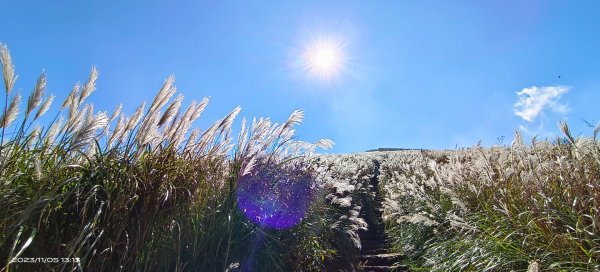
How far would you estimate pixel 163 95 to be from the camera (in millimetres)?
3084

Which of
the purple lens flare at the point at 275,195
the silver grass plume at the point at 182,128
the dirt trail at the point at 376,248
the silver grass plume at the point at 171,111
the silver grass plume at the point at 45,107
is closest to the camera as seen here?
the silver grass plume at the point at 45,107

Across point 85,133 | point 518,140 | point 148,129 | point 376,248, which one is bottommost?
point 85,133

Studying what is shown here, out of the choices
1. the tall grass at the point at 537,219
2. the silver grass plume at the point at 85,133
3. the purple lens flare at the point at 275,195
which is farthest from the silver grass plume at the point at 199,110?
the tall grass at the point at 537,219

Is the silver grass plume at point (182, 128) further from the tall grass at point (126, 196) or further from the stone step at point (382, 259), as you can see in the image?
the stone step at point (382, 259)

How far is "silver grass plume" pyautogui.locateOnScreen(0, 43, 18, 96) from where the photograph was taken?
2.42 m

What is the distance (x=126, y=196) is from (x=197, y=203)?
642 millimetres

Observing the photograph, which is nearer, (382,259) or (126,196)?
(126,196)

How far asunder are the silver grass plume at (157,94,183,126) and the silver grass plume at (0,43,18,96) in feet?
3.14

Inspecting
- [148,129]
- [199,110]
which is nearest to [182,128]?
[199,110]

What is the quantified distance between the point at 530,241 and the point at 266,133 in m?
2.43

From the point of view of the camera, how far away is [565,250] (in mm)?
2918

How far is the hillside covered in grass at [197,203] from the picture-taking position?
8.49 ft

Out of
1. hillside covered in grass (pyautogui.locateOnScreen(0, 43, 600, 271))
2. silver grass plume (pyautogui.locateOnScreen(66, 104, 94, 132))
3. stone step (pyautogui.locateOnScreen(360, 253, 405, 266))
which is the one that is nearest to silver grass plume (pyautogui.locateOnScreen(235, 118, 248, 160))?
hillside covered in grass (pyautogui.locateOnScreen(0, 43, 600, 271))

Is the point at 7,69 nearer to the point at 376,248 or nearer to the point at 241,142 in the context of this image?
the point at 241,142
